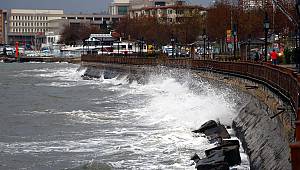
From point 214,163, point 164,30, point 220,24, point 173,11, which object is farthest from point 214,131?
point 173,11

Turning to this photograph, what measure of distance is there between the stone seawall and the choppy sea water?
87cm

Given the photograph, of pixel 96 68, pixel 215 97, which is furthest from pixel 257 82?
pixel 96 68

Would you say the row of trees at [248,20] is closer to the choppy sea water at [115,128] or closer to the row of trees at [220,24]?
the row of trees at [220,24]

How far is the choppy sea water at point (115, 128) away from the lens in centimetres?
2270

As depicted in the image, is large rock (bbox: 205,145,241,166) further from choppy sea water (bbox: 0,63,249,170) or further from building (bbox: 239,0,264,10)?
building (bbox: 239,0,264,10)

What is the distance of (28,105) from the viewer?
50.2 metres

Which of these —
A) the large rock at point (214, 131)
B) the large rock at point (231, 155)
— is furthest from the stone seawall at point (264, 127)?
the large rock at point (214, 131)

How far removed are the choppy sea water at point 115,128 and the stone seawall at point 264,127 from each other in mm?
873

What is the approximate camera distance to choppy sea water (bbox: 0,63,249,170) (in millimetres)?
22703

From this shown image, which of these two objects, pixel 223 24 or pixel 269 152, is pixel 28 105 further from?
pixel 223 24

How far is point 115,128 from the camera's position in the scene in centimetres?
3145

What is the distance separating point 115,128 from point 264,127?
A: 37.8 feet

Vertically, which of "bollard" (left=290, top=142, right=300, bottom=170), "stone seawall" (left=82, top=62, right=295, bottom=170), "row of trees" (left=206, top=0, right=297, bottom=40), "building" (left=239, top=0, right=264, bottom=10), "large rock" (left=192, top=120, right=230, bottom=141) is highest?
"building" (left=239, top=0, right=264, bottom=10)

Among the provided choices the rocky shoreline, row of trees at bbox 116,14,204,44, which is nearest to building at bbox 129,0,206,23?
row of trees at bbox 116,14,204,44
